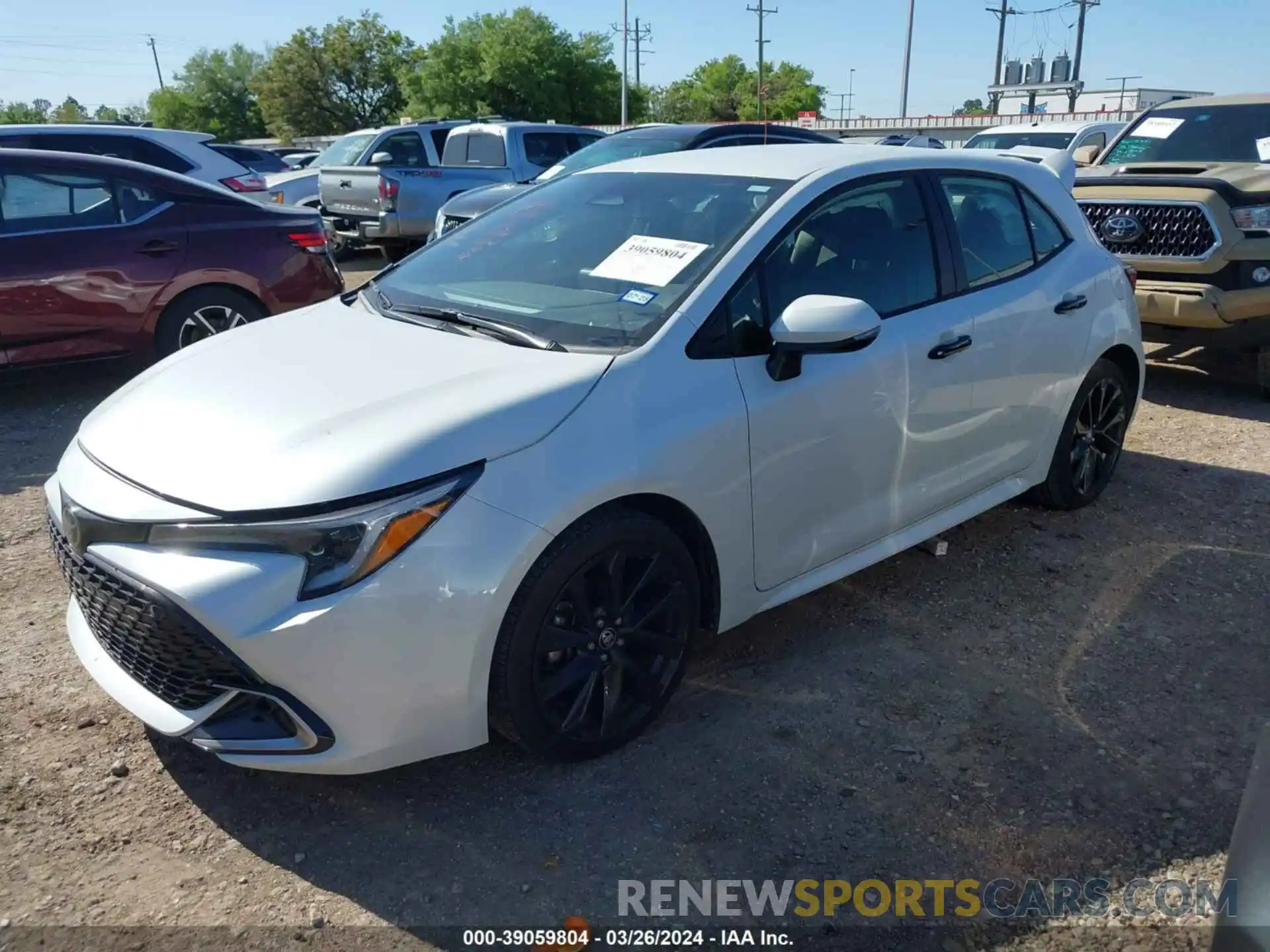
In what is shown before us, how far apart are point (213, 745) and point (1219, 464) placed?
5358 millimetres

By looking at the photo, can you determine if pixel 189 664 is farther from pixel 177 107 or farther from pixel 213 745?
pixel 177 107

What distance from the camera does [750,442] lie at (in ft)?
9.93

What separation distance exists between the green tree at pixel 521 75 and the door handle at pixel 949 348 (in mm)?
60299

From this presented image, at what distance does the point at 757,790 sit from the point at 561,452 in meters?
1.11

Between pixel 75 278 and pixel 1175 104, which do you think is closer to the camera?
pixel 75 278

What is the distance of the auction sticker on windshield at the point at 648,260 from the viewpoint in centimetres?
318

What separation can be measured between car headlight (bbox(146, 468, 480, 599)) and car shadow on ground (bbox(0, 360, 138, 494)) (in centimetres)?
348

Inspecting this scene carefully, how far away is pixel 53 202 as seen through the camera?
20.6ft

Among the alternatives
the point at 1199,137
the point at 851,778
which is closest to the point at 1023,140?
the point at 1199,137

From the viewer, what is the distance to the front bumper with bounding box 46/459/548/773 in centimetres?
231

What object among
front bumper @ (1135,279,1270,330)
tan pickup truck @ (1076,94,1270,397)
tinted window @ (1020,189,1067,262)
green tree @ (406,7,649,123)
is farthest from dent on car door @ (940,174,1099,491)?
green tree @ (406,7,649,123)

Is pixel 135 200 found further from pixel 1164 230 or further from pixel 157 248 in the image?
pixel 1164 230

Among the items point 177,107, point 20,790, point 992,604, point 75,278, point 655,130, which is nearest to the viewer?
point 20,790

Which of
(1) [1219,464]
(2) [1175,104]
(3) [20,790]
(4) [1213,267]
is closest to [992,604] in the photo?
(1) [1219,464]
